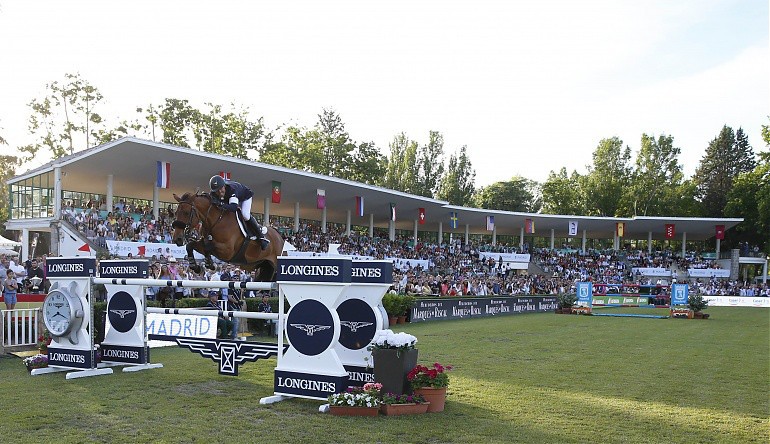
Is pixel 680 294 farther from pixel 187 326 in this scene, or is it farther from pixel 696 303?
pixel 187 326

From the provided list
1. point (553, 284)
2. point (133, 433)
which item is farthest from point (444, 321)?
point (553, 284)

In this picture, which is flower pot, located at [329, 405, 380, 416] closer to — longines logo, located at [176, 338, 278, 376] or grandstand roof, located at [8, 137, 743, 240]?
longines logo, located at [176, 338, 278, 376]

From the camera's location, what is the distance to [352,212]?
4597cm

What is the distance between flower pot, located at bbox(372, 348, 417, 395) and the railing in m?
7.58

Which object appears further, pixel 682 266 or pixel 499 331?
pixel 682 266

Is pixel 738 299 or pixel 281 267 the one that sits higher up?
pixel 281 267

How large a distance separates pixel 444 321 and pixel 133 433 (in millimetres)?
17019

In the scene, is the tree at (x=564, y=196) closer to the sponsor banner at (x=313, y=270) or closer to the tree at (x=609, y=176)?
the tree at (x=609, y=176)

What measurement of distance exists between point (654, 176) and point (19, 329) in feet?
231

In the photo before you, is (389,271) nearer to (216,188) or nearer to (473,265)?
(216,188)

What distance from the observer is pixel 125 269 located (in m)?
10.3

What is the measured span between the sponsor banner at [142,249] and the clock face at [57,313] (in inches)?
517

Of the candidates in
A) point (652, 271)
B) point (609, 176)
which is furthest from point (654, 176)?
point (652, 271)

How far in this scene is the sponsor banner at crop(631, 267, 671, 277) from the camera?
53.2 meters
